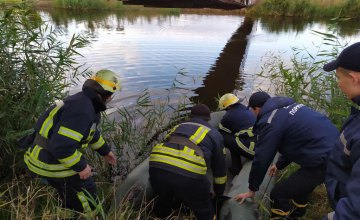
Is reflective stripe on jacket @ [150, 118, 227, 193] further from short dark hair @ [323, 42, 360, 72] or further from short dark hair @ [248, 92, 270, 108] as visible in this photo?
short dark hair @ [323, 42, 360, 72]

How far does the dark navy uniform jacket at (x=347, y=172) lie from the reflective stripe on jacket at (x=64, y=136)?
6.31 feet

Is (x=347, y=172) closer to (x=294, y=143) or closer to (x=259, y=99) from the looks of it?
(x=294, y=143)

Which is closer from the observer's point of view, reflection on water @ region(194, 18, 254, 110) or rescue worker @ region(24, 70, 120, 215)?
rescue worker @ region(24, 70, 120, 215)

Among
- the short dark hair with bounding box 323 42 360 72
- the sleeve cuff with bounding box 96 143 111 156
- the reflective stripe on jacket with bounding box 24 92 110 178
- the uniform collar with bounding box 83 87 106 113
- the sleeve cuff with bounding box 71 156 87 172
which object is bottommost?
the sleeve cuff with bounding box 96 143 111 156

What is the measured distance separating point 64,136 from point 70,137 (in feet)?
0.16

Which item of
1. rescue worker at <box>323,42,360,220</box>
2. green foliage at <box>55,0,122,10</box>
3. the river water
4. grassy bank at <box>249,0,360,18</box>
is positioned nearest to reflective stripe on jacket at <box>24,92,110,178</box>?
rescue worker at <box>323,42,360,220</box>

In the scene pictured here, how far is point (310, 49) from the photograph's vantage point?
11719mm

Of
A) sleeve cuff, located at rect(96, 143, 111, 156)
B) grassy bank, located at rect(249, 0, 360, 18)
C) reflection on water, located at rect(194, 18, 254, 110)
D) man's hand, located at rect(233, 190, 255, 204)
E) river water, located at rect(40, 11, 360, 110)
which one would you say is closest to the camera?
man's hand, located at rect(233, 190, 255, 204)

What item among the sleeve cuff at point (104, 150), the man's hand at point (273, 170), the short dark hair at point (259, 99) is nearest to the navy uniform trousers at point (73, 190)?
the sleeve cuff at point (104, 150)

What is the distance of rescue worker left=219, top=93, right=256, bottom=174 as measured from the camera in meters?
4.63

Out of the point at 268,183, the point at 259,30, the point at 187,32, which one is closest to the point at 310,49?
the point at 259,30

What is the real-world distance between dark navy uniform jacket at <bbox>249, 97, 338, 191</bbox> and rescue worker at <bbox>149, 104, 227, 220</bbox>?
478 millimetres

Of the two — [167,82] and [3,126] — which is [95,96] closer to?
[3,126]

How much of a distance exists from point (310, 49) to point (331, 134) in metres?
9.96
